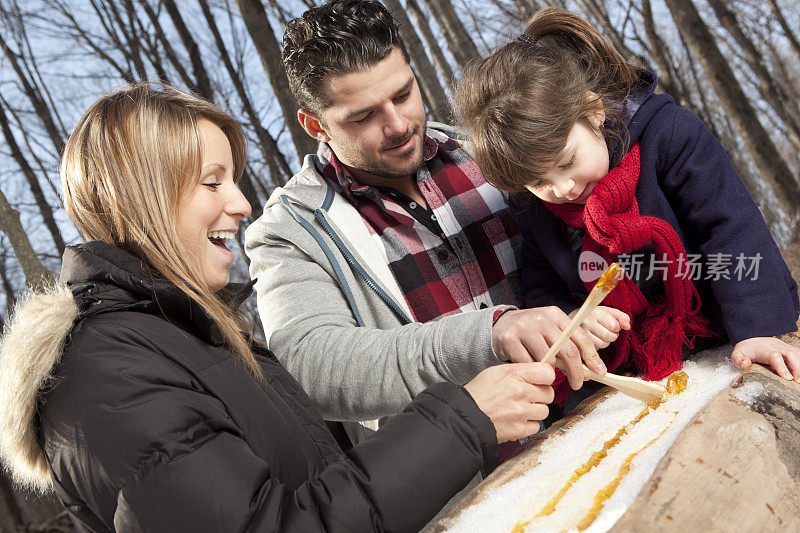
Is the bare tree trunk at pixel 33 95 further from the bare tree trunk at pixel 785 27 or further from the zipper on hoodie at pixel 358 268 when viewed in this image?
the bare tree trunk at pixel 785 27

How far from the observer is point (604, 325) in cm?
169

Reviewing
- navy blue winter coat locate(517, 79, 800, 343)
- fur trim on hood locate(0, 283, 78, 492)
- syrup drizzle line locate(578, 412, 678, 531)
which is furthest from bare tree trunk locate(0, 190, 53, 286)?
syrup drizzle line locate(578, 412, 678, 531)

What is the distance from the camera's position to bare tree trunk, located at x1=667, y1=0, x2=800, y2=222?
6.15 metres

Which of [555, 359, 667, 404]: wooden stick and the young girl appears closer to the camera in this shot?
[555, 359, 667, 404]: wooden stick

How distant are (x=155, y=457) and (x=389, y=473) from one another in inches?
17.6

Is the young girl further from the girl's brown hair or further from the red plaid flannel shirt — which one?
the red plaid flannel shirt

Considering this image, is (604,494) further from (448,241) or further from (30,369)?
(448,241)

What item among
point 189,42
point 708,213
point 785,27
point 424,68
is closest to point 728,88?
point 424,68

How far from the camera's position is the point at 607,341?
1.70 meters

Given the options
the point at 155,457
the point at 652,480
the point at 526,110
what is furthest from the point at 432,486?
the point at 526,110

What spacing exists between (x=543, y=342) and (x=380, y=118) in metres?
1.28

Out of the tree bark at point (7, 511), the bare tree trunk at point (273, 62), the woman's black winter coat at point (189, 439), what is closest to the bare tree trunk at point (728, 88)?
the bare tree trunk at point (273, 62)

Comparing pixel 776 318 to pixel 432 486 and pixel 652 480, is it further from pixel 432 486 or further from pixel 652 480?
pixel 432 486

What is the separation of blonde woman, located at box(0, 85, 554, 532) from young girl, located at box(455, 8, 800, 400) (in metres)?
0.64
